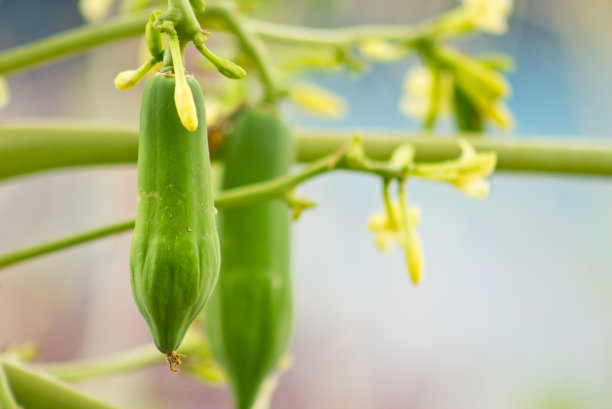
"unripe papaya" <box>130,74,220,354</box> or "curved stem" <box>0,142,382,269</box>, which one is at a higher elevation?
"unripe papaya" <box>130,74,220,354</box>

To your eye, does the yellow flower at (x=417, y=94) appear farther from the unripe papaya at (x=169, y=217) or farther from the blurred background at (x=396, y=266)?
the blurred background at (x=396, y=266)

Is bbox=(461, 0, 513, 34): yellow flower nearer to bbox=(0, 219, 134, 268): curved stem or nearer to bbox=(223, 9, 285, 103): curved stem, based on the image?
bbox=(223, 9, 285, 103): curved stem

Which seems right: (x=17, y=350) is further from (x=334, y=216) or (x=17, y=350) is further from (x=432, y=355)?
(x=432, y=355)

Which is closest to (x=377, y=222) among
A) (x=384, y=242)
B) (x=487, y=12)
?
(x=384, y=242)

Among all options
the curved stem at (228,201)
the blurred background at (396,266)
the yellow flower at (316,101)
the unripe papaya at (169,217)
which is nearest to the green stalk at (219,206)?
the curved stem at (228,201)

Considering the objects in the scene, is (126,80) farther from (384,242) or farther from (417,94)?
(417,94)

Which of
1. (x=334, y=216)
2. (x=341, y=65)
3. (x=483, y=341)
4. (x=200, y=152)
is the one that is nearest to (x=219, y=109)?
(x=341, y=65)

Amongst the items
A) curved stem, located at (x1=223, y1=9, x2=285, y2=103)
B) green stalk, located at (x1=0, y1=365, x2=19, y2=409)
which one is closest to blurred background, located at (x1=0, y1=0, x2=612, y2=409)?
curved stem, located at (x1=223, y1=9, x2=285, y2=103)
